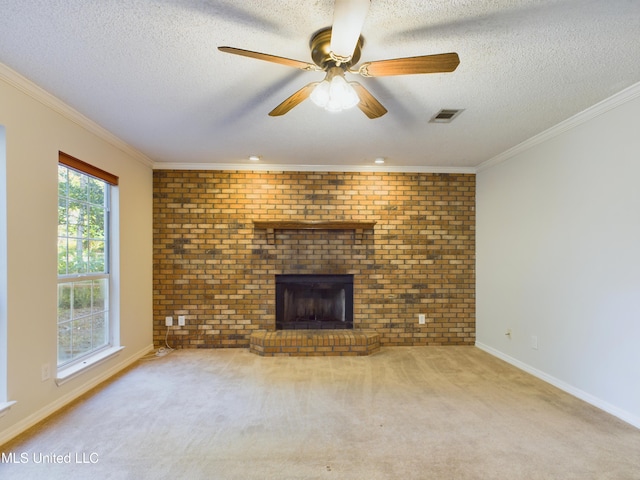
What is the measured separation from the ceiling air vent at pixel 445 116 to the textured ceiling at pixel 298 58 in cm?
6

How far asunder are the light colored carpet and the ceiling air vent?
2.33m

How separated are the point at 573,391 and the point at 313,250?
9.61 ft

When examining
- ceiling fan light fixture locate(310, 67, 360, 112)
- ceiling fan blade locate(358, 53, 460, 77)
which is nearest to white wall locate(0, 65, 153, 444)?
ceiling fan light fixture locate(310, 67, 360, 112)

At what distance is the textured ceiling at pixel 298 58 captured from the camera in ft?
5.23

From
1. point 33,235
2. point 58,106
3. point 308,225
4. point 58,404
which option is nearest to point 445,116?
point 308,225

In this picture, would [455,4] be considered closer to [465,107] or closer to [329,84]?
[329,84]

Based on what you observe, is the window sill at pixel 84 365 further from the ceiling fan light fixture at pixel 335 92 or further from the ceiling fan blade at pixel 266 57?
the ceiling fan light fixture at pixel 335 92

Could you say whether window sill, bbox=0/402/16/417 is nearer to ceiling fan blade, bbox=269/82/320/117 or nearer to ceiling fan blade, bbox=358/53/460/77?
ceiling fan blade, bbox=269/82/320/117

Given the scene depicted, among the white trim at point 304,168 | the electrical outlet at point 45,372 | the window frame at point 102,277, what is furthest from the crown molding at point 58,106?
the electrical outlet at point 45,372

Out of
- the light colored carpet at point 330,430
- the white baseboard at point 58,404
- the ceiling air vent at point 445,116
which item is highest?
the ceiling air vent at point 445,116

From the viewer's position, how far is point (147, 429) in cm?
229

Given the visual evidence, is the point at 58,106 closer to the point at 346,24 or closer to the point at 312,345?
Result: the point at 346,24

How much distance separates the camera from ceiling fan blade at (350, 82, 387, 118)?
189 centimetres

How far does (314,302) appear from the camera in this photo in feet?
14.6
